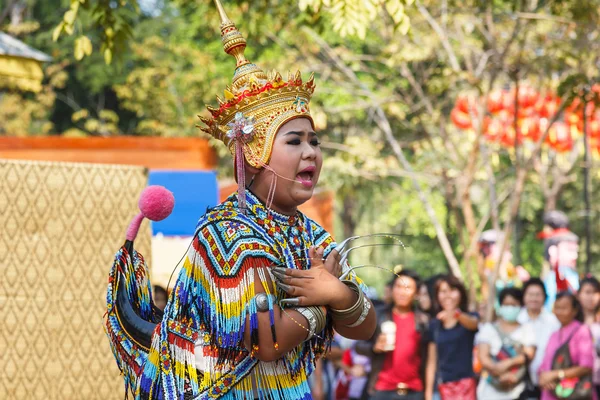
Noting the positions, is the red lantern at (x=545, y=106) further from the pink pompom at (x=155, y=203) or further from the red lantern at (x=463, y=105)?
the pink pompom at (x=155, y=203)

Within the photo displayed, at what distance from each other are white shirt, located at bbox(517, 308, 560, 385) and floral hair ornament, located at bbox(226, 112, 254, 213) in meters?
5.00

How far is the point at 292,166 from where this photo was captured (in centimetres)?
383

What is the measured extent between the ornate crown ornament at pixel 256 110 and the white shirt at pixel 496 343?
15.9 feet

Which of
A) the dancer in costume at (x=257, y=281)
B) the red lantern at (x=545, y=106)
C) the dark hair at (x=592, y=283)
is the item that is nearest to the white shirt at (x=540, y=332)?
the dark hair at (x=592, y=283)

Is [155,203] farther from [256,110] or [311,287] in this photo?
[311,287]

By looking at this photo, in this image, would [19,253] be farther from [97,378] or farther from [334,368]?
[334,368]

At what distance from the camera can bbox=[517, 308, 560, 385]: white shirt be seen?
822 centimetres

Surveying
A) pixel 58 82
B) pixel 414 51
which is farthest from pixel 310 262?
pixel 58 82

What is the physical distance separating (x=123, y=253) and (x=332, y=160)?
1113 centimetres

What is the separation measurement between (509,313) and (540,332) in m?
0.30

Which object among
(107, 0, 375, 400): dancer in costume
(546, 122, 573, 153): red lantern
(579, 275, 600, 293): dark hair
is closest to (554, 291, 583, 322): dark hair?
(579, 275, 600, 293): dark hair

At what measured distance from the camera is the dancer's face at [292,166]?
3824 millimetres

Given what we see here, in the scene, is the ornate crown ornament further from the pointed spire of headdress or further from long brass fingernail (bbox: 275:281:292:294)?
long brass fingernail (bbox: 275:281:292:294)

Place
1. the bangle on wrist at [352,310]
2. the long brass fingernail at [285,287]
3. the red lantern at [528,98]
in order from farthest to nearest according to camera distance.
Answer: the red lantern at [528,98]
the bangle on wrist at [352,310]
the long brass fingernail at [285,287]
